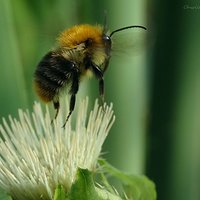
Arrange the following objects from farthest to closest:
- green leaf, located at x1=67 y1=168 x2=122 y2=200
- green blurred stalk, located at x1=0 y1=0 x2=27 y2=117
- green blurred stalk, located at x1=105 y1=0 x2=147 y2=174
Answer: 1. green blurred stalk, located at x1=105 y1=0 x2=147 y2=174
2. green blurred stalk, located at x1=0 y1=0 x2=27 y2=117
3. green leaf, located at x1=67 y1=168 x2=122 y2=200

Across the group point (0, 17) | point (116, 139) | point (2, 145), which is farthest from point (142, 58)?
point (2, 145)

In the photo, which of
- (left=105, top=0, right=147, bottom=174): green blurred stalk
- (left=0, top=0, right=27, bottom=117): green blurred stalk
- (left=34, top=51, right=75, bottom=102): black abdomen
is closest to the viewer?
(left=34, top=51, right=75, bottom=102): black abdomen

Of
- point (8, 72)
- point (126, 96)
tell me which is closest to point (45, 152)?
point (8, 72)

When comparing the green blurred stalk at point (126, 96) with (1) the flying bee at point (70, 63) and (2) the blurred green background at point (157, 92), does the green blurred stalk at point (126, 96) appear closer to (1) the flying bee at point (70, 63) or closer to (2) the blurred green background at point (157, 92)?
(2) the blurred green background at point (157, 92)

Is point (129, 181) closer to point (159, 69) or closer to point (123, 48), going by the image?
point (123, 48)

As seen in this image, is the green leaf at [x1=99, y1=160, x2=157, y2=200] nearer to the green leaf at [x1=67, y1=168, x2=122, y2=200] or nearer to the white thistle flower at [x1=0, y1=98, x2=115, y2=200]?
the white thistle flower at [x1=0, y1=98, x2=115, y2=200]

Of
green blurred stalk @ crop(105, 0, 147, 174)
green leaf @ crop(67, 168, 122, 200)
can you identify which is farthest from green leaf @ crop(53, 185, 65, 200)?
green blurred stalk @ crop(105, 0, 147, 174)
